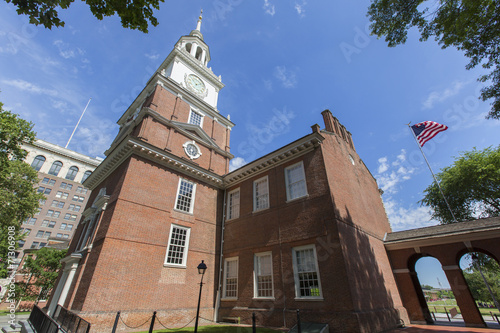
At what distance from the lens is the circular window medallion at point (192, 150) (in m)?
19.3

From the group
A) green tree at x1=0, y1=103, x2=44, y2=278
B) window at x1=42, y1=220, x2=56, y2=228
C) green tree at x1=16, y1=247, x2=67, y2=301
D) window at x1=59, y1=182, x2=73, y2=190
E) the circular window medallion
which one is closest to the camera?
the circular window medallion

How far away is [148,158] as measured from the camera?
15.9 metres

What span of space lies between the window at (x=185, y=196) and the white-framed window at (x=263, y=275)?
6.31 metres

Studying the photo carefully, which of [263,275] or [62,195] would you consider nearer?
[263,275]

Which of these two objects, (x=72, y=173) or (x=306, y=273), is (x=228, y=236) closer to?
(x=306, y=273)

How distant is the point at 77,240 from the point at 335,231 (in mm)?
18735

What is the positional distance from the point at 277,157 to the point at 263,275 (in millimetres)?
7835

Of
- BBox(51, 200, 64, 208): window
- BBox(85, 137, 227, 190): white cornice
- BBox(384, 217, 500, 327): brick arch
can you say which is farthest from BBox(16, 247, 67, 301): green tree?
BBox(384, 217, 500, 327): brick arch

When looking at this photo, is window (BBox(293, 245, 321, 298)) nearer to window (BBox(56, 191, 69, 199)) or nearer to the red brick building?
the red brick building

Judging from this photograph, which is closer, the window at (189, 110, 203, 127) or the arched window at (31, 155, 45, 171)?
the window at (189, 110, 203, 127)

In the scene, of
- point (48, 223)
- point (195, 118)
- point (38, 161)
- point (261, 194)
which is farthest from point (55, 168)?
point (261, 194)

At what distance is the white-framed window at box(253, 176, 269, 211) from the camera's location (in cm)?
1622

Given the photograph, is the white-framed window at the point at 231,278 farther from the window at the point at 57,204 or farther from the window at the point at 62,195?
the window at the point at 62,195

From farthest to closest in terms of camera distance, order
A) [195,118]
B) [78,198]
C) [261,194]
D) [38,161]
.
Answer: [78,198] < [38,161] < [195,118] < [261,194]
